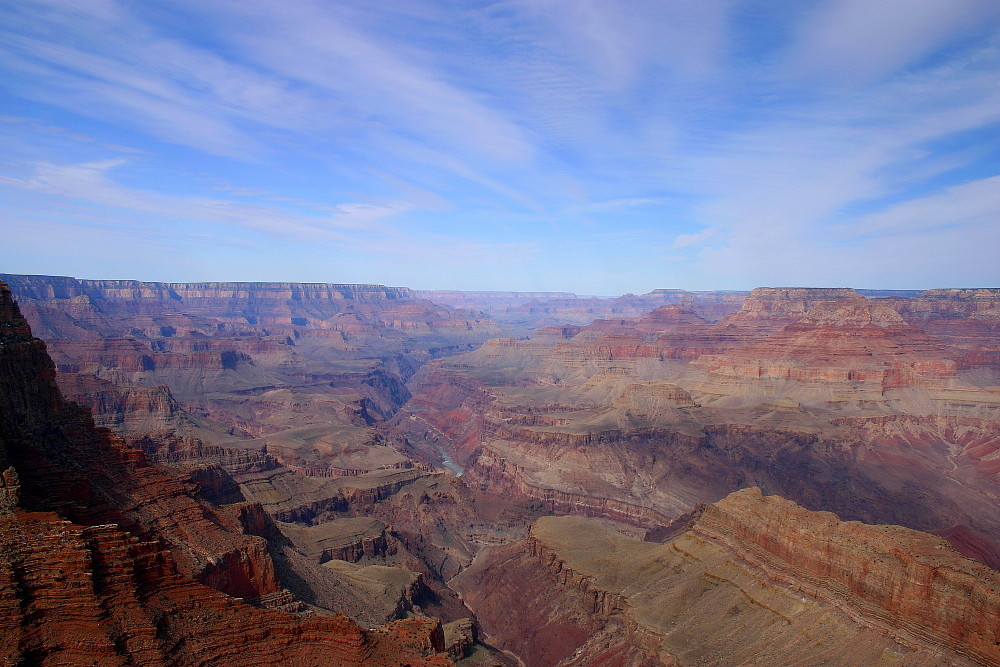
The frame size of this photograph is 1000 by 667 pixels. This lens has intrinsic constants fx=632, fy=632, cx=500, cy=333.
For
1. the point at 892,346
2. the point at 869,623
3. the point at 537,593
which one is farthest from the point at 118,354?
the point at 892,346

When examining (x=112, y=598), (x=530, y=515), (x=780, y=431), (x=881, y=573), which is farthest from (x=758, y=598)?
(x=780, y=431)

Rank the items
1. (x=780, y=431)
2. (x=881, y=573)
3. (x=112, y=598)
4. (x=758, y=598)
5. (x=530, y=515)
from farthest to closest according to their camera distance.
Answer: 1. (x=780, y=431)
2. (x=530, y=515)
3. (x=758, y=598)
4. (x=881, y=573)
5. (x=112, y=598)

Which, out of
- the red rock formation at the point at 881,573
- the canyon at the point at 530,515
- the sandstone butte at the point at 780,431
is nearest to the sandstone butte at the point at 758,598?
the red rock formation at the point at 881,573

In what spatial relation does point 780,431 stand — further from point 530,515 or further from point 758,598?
point 758,598

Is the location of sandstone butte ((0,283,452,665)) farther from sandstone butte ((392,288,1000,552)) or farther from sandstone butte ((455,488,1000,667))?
sandstone butte ((392,288,1000,552))

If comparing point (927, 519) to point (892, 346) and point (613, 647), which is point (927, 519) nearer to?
point (613, 647)
